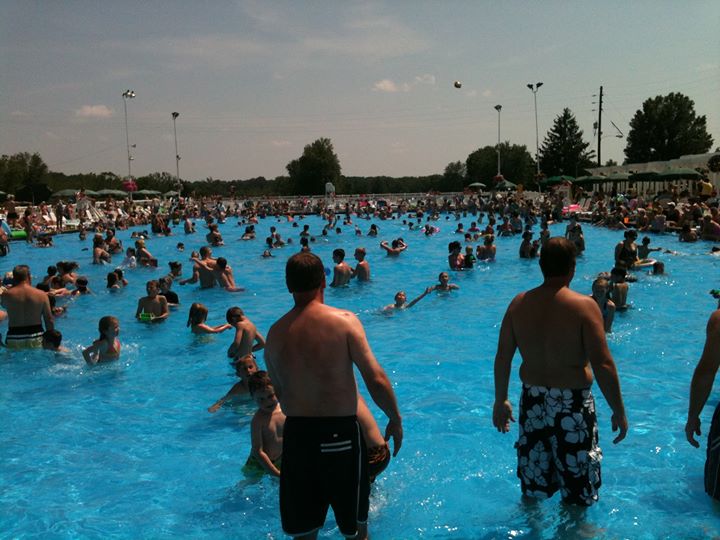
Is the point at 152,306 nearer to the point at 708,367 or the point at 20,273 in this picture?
the point at 20,273

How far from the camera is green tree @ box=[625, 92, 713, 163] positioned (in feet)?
204

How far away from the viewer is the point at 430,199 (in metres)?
47.2

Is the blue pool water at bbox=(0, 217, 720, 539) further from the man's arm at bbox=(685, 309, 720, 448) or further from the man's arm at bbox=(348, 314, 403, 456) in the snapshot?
the man's arm at bbox=(348, 314, 403, 456)

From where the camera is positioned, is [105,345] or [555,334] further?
[105,345]

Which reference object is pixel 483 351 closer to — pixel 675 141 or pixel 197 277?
pixel 197 277

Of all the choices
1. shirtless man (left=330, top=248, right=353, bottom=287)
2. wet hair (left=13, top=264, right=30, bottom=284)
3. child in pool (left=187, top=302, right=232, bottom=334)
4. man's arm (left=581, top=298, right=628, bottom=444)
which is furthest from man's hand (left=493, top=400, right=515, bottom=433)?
→ shirtless man (left=330, top=248, right=353, bottom=287)

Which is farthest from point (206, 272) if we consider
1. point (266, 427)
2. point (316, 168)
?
point (316, 168)

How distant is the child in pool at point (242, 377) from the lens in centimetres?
612

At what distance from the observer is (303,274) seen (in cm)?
296

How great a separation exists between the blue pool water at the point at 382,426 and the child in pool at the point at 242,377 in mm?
238

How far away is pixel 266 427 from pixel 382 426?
8.27 feet

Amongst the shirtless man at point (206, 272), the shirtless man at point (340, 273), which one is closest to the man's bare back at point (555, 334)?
the shirtless man at point (340, 273)

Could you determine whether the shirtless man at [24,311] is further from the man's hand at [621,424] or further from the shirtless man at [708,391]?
the shirtless man at [708,391]

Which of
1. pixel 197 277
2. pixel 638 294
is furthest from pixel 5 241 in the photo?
pixel 638 294
